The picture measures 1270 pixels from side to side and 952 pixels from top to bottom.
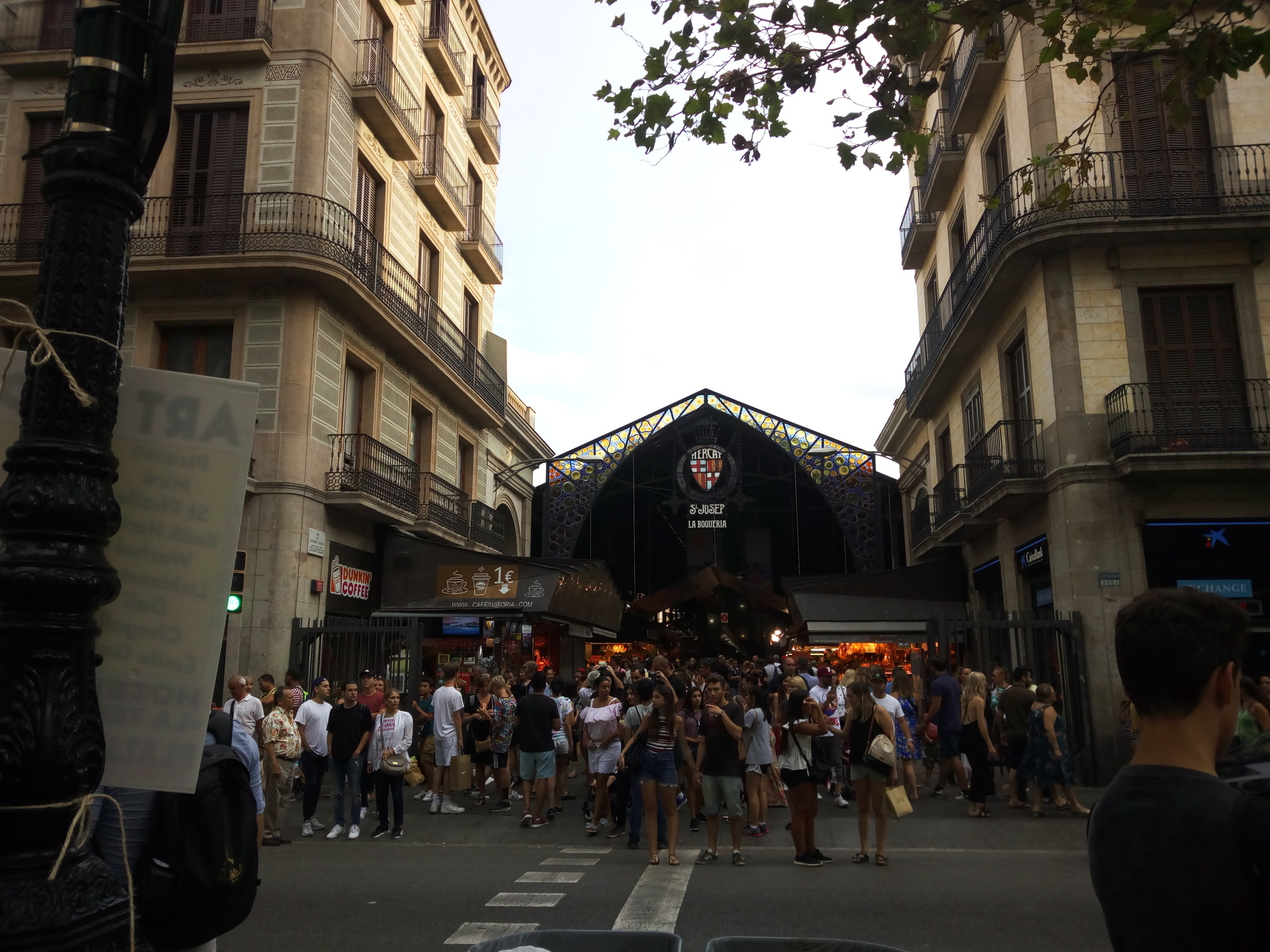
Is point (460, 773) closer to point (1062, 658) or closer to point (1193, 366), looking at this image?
point (1062, 658)

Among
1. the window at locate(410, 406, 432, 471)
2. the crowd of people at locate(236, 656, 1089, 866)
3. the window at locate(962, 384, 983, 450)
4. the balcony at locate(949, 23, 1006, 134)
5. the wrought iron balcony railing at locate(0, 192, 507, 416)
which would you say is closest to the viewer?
the crowd of people at locate(236, 656, 1089, 866)

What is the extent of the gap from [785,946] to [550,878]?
6811mm

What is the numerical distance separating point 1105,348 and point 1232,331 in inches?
82.7

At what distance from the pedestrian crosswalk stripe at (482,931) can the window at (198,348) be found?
1364 cm

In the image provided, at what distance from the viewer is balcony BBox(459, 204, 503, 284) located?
2712 cm

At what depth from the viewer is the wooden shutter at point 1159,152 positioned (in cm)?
1598

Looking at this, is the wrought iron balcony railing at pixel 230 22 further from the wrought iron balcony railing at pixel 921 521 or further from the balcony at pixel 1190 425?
the wrought iron balcony railing at pixel 921 521

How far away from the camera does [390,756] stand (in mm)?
11227

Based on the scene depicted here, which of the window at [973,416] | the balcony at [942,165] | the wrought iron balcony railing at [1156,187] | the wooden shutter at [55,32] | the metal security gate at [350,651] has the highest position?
the wooden shutter at [55,32]

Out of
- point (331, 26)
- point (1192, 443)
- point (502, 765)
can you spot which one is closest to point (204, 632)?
point (502, 765)

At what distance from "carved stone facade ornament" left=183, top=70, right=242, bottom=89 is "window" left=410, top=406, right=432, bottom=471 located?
7.86 metres

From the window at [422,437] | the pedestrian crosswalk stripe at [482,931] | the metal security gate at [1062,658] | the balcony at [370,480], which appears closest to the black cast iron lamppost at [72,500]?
the pedestrian crosswalk stripe at [482,931]

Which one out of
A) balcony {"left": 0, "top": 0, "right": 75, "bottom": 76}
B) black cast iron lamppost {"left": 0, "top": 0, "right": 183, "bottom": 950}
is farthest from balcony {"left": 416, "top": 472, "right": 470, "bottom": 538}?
black cast iron lamppost {"left": 0, "top": 0, "right": 183, "bottom": 950}

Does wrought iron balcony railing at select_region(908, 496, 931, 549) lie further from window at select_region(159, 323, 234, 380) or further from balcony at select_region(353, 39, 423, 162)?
window at select_region(159, 323, 234, 380)
